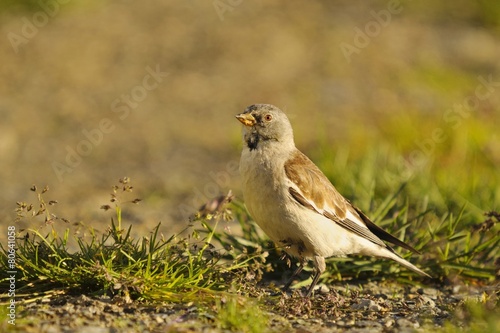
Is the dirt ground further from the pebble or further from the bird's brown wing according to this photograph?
the bird's brown wing

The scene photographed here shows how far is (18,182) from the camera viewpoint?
8.27 metres

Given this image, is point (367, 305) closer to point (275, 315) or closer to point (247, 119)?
point (275, 315)

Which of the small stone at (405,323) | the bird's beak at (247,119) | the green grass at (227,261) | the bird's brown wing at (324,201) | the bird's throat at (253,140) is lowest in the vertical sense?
the small stone at (405,323)

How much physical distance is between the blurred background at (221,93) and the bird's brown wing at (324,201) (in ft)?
2.87

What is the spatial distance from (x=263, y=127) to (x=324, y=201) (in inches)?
25.6

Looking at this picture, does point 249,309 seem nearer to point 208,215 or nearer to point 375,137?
point 208,215

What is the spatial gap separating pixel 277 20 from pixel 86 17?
296cm

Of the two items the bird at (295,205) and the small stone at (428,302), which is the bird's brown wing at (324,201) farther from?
the small stone at (428,302)

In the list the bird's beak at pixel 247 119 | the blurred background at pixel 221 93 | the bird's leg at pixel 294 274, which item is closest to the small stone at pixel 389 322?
the bird's leg at pixel 294 274

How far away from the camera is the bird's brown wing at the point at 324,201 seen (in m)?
5.10

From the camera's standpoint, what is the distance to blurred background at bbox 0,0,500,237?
8016mm

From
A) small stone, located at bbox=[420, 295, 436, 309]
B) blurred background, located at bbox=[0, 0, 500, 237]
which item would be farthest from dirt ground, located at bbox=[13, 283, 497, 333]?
blurred background, located at bbox=[0, 0, 500, 237]

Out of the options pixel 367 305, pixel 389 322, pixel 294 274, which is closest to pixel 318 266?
pixel 294 274

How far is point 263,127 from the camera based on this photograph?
17.6 feet
